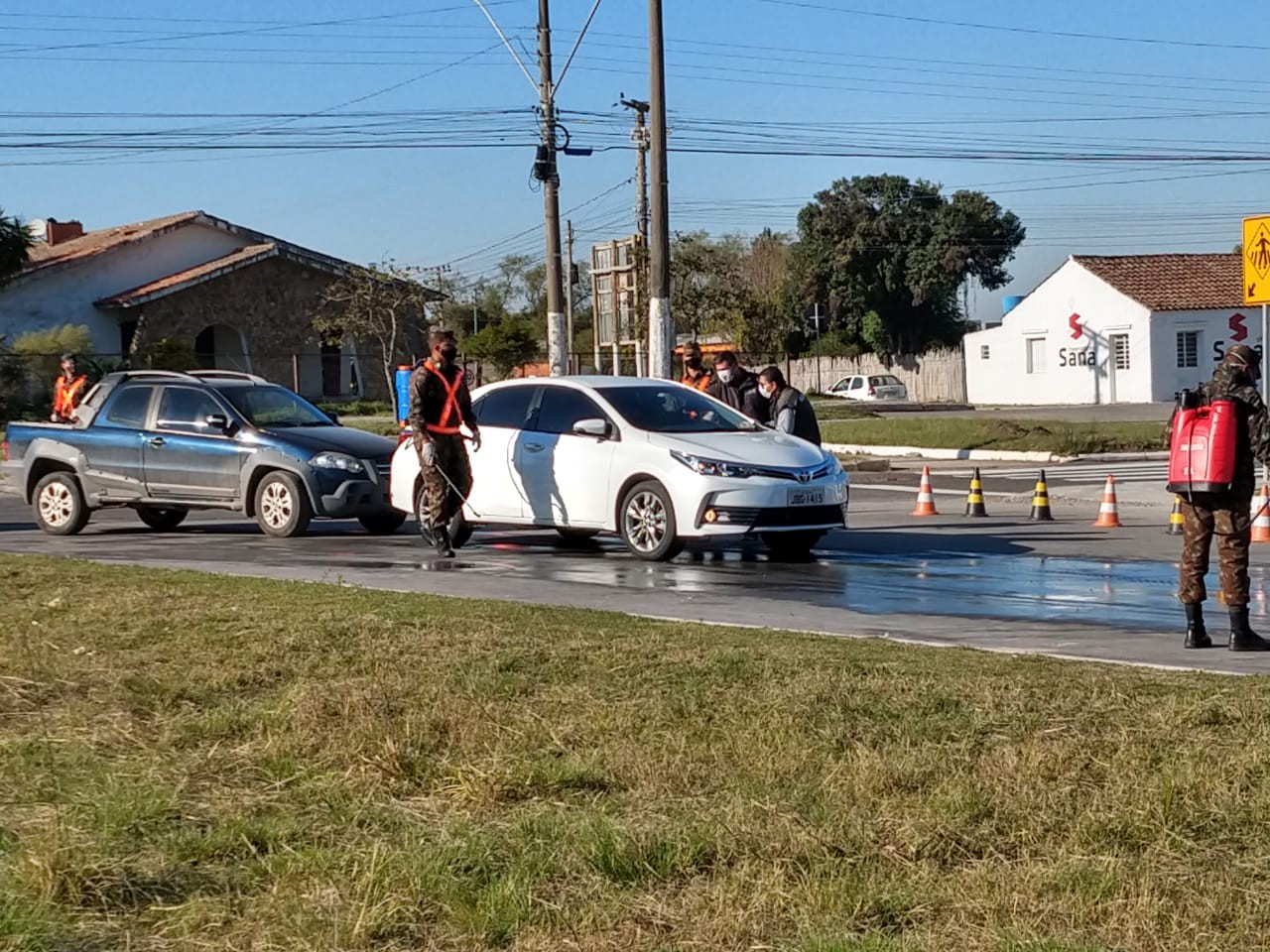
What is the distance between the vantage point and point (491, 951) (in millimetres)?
4363

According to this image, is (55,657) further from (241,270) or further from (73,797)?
(241,270)

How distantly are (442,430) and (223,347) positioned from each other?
1568 inches

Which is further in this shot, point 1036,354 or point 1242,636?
point 1036,354

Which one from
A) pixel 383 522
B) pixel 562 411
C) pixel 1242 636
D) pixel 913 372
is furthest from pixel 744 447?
pixel 913 372

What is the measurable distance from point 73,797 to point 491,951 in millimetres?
1965

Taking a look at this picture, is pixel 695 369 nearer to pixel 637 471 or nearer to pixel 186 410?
pixel 637 471

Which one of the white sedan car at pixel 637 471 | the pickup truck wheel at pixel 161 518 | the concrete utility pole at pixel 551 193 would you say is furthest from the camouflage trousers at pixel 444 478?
the concrete utility pole at pixel 551 193

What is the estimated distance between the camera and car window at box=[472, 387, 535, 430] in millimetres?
15883

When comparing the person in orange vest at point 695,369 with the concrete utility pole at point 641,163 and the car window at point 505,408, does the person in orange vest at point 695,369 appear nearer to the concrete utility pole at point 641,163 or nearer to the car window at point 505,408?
the car window at point 505,408

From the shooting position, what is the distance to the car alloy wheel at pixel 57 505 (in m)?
17.8

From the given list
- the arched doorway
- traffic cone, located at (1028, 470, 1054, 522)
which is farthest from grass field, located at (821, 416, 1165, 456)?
the arched doorway

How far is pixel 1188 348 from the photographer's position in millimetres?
59406

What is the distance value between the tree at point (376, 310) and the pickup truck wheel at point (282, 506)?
109 feet

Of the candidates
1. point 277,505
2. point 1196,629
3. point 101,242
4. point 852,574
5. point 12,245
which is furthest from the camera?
point 101,242
